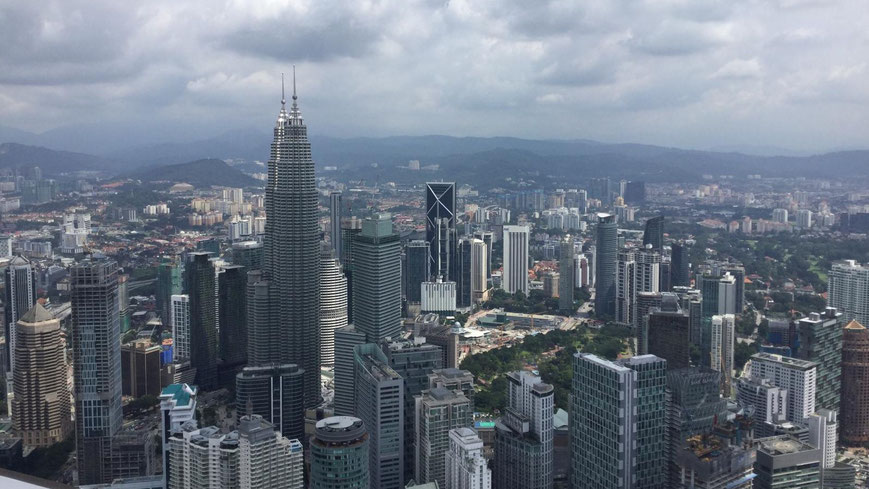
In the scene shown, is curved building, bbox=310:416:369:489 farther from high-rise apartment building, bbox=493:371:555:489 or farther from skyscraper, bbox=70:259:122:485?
skyscraper, bbox=70:259:122:485

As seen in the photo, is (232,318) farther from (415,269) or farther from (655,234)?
(655,234)

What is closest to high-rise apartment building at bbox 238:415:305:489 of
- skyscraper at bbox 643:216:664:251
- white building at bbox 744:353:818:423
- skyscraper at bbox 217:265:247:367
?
skyscraper at bbox 217:265:247:367

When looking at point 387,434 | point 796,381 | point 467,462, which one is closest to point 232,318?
point 387,434

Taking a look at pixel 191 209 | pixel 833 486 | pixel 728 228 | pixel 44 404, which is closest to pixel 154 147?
pixel 191 209

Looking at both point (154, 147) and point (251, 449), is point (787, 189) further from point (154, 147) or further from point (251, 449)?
point (251, 449)

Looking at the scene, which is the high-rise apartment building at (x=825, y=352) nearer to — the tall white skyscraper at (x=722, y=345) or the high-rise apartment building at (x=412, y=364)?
the tall white skyscraper at (x=722, y=345)

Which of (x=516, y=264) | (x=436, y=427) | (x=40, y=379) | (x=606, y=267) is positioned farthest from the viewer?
(x=516, y=264)

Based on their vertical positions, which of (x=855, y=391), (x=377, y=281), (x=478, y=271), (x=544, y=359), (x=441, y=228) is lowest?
(x=544, y=359)
